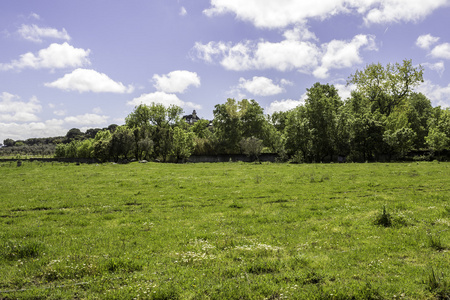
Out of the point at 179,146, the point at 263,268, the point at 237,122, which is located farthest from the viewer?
the point at 237,122

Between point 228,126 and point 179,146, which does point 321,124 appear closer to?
point 228,126

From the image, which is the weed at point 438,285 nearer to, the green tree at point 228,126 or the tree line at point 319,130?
the tree line at point 319,130

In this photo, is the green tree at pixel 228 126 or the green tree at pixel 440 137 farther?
the green tree at pixel 228 126

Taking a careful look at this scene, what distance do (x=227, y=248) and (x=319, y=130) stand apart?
55888 millimetres

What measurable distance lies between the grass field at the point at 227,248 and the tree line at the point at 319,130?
1638 inches

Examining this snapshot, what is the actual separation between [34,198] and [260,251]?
1934 cm

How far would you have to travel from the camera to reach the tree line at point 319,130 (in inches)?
2270

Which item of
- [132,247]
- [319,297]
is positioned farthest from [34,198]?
[319,297]

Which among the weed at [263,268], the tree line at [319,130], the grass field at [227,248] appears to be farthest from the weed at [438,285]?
the tree line at [319,130]

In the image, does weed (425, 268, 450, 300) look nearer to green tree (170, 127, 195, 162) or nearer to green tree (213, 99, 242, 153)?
green tree (170, 127, 195, 162)

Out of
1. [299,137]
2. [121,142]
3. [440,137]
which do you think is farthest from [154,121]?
[440,137]

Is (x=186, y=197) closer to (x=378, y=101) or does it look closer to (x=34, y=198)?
(x=34, y=198)

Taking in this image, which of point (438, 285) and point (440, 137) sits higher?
point (440, 137)

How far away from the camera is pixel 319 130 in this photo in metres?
60.6
